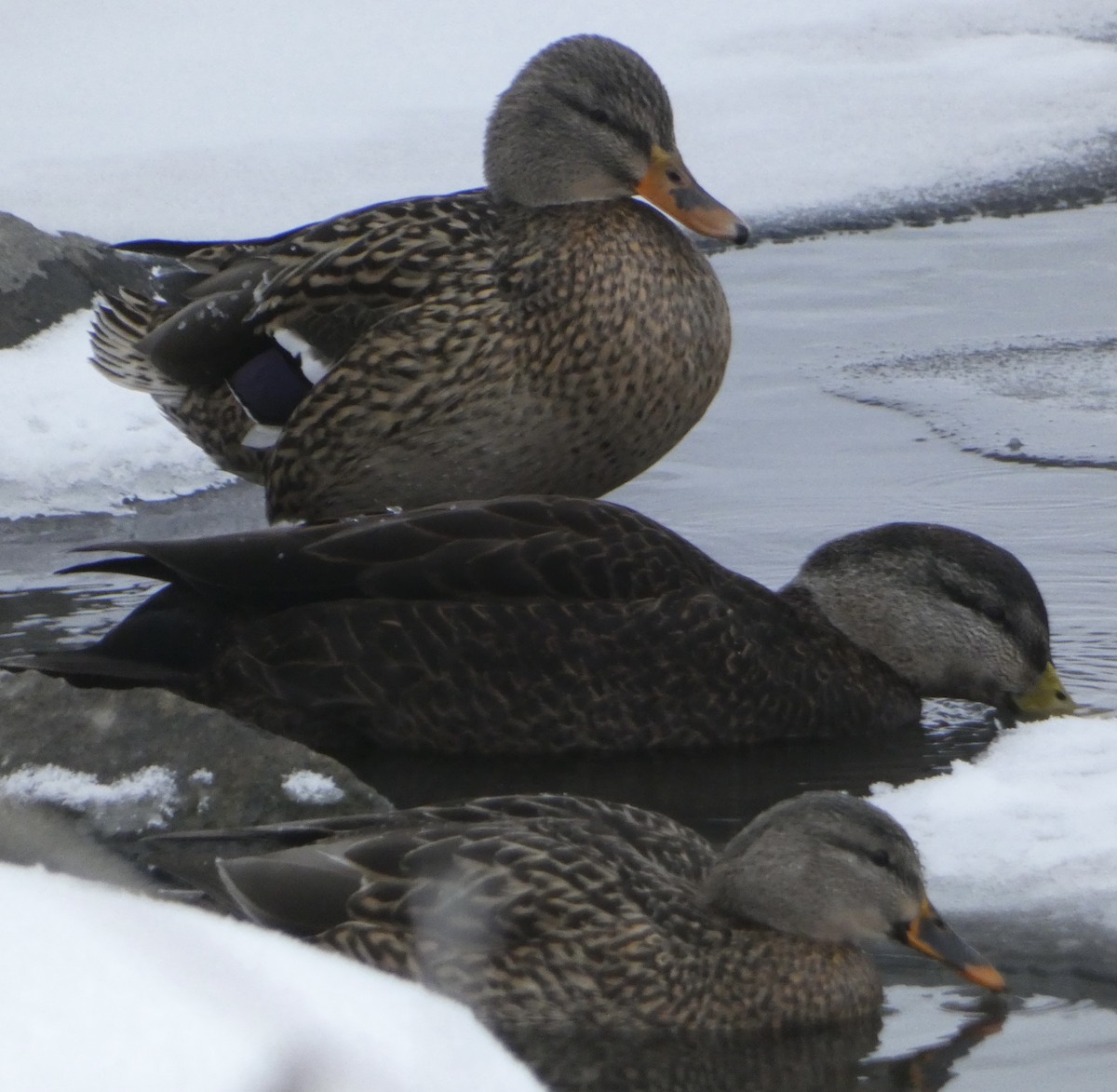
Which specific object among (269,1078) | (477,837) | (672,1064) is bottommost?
(672,1064)

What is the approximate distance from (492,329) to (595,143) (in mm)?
610

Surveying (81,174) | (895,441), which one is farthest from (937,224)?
(81,174)

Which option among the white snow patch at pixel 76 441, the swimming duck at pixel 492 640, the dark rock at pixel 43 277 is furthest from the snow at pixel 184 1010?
the dark rock at pixel 43 277

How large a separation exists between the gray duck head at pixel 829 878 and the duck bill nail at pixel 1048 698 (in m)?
1.29

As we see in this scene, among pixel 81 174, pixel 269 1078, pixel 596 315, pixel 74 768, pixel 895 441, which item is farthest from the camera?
pixel 81 174

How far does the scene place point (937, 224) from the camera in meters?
8.14

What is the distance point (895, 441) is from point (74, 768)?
3035mm

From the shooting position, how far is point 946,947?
291cm

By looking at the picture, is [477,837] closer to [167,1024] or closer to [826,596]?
[826,596]

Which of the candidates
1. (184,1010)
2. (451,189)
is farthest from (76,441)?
(184,1010)

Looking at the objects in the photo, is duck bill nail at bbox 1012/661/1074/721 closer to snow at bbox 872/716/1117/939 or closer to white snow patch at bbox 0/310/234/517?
snow at bbox 872/716/1117/939

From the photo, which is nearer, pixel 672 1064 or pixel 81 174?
pixel 672 1064

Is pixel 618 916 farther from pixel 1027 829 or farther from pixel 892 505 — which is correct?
pixel 892 505

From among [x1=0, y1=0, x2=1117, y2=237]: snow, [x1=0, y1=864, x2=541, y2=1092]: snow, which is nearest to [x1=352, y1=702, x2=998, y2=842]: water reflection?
[x1=0, y1=864, x2=541, y2=1092]: snow
